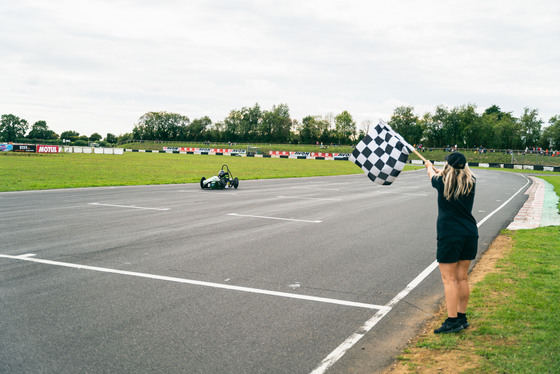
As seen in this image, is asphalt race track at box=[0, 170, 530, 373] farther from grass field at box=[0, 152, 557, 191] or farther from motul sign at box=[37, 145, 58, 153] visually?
motul sign at box=[37, 145, 58, 153]

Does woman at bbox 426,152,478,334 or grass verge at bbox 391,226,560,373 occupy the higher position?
woman at bbox 426,152,478,334

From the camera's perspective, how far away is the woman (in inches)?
160

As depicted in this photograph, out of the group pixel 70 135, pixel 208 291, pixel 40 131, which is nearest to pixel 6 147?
pixel 208 291

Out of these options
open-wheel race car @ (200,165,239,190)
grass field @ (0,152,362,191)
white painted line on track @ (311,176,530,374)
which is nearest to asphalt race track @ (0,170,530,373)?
white painted line on track @ (311,176,530,374)

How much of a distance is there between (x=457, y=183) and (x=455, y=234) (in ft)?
1.61

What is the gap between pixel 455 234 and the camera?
408 cm

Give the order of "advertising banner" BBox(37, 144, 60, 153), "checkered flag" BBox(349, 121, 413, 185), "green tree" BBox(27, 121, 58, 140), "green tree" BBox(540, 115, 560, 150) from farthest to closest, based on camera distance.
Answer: "green tree" BBox(27, 121, 58, 140) → "green tree" BBox(540, 115, 560, 150) → "advertising banner" BBox(37, 144, 60, 153) → "checkered flag" BBox(349, 121, 413, 185)

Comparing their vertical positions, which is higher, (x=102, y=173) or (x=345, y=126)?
(x=345, y=126)

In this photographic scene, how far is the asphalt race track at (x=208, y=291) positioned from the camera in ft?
11.3

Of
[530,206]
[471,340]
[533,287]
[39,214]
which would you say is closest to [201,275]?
[471,340]

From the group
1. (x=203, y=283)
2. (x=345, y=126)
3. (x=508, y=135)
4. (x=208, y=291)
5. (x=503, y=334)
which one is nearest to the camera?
(x=503, y=334)

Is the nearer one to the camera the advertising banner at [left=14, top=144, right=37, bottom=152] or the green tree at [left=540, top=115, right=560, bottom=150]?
the advertising banner at [left=14, top=144, right=37, bottom=152]

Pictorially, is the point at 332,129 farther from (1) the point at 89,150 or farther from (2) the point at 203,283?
(2) the point at 203,283

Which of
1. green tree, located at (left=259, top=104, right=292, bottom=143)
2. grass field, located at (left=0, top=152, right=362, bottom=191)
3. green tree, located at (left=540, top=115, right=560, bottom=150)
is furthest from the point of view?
green tree, located at (left=259, top=104, right=292, bottom=143)
